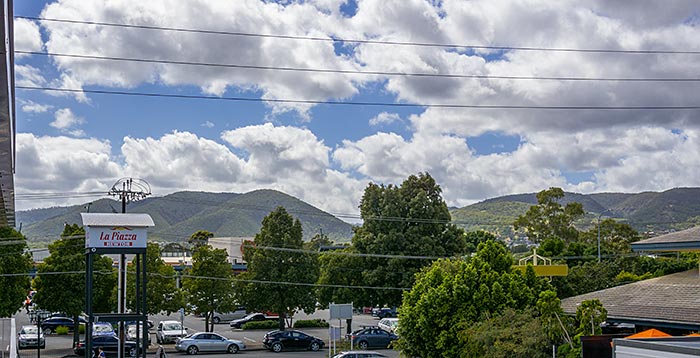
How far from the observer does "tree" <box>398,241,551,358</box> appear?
27281mm

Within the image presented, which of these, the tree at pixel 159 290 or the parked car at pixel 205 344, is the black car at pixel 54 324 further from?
the parked car at pixel 205 344

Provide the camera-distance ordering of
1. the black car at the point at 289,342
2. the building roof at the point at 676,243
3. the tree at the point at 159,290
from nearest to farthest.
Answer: the building roof at the point at 676,243 < the black car at the point at 289,342 < the tree at the point at 159,290

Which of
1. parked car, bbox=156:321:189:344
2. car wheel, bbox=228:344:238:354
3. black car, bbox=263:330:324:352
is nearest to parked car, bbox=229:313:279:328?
parked car, bbox=156:321:189:344

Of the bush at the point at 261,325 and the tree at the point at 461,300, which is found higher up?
the tree at the point at 461,300

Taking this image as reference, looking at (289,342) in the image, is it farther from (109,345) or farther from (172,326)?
(109,345)

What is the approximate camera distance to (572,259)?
55469 millimetres

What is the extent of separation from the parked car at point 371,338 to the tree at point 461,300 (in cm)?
1966

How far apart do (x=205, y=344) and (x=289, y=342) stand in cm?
504

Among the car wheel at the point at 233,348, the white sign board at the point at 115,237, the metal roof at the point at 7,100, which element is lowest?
the car wheel at the point at 233,348

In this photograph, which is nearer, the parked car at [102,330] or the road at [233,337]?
the road at [233,337]

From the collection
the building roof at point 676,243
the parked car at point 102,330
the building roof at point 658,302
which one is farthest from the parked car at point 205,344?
the building roof at point 676,243

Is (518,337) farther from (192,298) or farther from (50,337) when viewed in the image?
(50,337)

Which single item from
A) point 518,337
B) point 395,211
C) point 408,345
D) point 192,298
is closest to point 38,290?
point 192,298

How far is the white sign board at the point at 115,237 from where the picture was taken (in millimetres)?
28594
